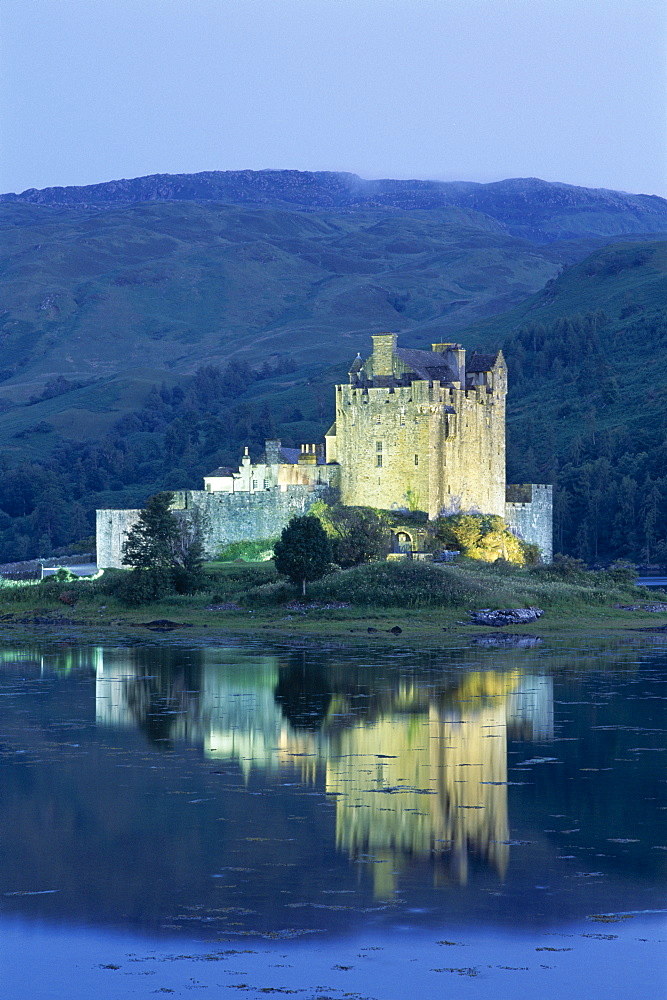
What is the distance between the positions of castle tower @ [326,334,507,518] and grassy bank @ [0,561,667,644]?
6428 millimetres

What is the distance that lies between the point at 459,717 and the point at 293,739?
449 cm

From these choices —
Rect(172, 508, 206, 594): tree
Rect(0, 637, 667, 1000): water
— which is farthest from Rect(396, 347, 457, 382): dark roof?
Rect(0, 637, 667, 1000): water

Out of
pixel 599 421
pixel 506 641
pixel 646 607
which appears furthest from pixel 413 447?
pixel 599 421

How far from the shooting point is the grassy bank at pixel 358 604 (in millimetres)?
55156

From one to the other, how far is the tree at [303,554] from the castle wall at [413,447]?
10.9 metres

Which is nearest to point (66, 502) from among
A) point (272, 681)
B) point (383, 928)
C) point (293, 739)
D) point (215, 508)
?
point (215, 508)

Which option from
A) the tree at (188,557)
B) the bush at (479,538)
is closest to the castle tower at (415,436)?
the bush at (479,538)

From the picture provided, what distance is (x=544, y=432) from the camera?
149m

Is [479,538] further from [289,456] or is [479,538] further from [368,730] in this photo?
[368,730]

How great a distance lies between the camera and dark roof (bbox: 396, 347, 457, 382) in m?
71.4

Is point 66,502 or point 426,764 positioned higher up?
point 66,502

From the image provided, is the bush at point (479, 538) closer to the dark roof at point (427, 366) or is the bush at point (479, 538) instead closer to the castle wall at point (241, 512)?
the castle wall at point (241, 512)

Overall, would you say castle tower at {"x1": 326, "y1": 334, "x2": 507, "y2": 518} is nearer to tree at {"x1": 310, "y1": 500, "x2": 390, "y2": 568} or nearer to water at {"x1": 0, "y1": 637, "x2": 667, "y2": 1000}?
tree at {"x1": 310, "y1": 500, "x2": 390, "y2": 568}

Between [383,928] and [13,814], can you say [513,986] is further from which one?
[13,814]
